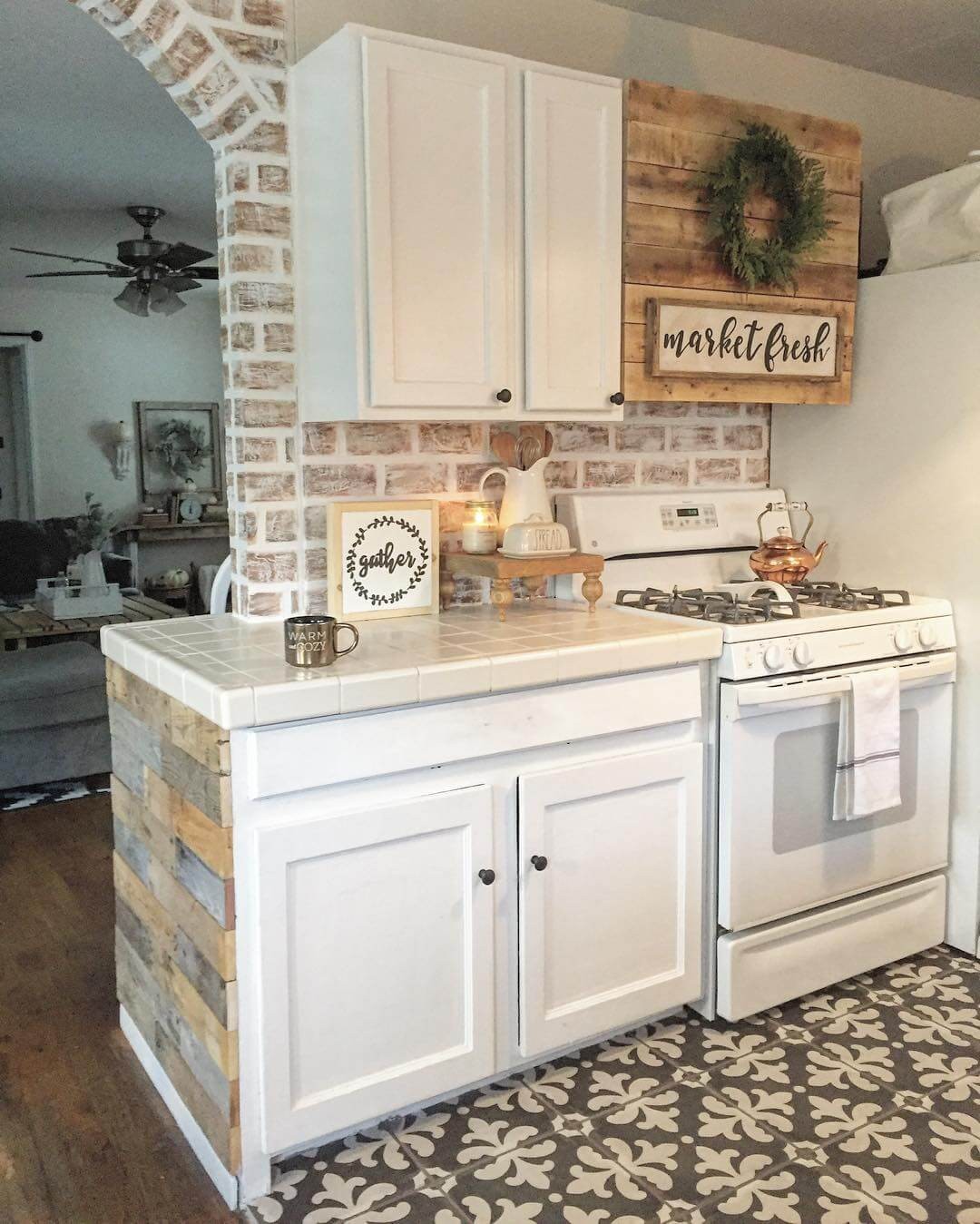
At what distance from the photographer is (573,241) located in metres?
2.53

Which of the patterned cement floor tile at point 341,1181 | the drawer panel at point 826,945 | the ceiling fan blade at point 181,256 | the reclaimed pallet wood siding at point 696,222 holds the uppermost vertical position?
the ceiling fan blade at point 181,256

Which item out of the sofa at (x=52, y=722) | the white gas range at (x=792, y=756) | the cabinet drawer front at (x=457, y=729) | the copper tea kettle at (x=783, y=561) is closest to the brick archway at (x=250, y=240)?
the cabinet drawer front at (x=457, y=729)

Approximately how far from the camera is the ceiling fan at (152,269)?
5332mm

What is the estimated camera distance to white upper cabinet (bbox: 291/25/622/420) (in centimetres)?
226

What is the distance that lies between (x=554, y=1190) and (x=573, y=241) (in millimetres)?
1985

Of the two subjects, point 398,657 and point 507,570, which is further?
point 507,570

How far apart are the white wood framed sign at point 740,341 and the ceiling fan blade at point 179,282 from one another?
3587 millimetres

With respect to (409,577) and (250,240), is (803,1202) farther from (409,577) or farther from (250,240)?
(250,240)

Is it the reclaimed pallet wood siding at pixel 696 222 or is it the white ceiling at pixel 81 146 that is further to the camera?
the white ceiling at pixel 81 146

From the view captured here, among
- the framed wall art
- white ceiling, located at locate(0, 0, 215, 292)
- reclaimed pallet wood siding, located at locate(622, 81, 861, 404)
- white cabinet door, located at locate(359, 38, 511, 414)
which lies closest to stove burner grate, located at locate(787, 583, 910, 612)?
reclaimed pallet wood siding, located at locate(622, 81, 861, 404)

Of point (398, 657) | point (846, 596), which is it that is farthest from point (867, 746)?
point (398, 657)

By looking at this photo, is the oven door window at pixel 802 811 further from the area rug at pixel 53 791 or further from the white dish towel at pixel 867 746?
the area rug at pixel 53 791

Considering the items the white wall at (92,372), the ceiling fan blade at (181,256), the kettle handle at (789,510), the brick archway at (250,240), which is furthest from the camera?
the white wall at (92,372)

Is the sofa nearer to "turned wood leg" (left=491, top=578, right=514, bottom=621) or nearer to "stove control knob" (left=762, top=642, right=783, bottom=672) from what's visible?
"turned wood leg" (left=491, top=578, right=514, bottom=621)
